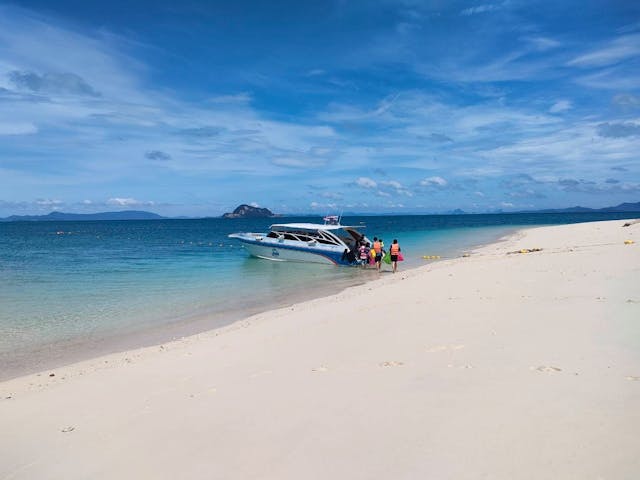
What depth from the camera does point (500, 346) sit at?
6508 mm

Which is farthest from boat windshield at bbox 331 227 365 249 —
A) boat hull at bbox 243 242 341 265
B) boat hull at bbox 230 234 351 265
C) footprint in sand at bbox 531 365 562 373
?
footprint in sand at bbox 531 365 562 373

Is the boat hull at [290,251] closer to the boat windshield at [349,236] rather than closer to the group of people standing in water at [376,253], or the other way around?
the boat windshield at [349,236]

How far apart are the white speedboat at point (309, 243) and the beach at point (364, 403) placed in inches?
706

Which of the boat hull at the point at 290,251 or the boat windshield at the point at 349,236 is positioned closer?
the boat hull at the point at 290,251

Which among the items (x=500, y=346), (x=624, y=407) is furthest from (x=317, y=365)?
(x=624, y=407)

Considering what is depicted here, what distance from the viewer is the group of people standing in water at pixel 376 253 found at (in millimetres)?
23156

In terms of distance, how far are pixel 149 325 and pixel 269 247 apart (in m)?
17.8

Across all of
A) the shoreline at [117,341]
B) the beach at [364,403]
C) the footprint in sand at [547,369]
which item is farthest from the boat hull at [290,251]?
the footprint in sand at [547,369]

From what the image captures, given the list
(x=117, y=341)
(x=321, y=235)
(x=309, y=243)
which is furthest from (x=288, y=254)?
(x=117, y=341)

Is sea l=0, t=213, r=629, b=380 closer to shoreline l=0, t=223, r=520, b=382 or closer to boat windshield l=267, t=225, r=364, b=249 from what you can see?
shoreline l=0, t=223, r=520, b=382

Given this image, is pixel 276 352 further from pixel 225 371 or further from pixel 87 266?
pixel 87 266

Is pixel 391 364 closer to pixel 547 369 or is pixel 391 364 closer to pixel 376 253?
pixel 547 369

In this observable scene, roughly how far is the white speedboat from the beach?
1793 centimetres

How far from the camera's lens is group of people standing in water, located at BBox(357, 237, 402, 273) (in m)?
23.2
